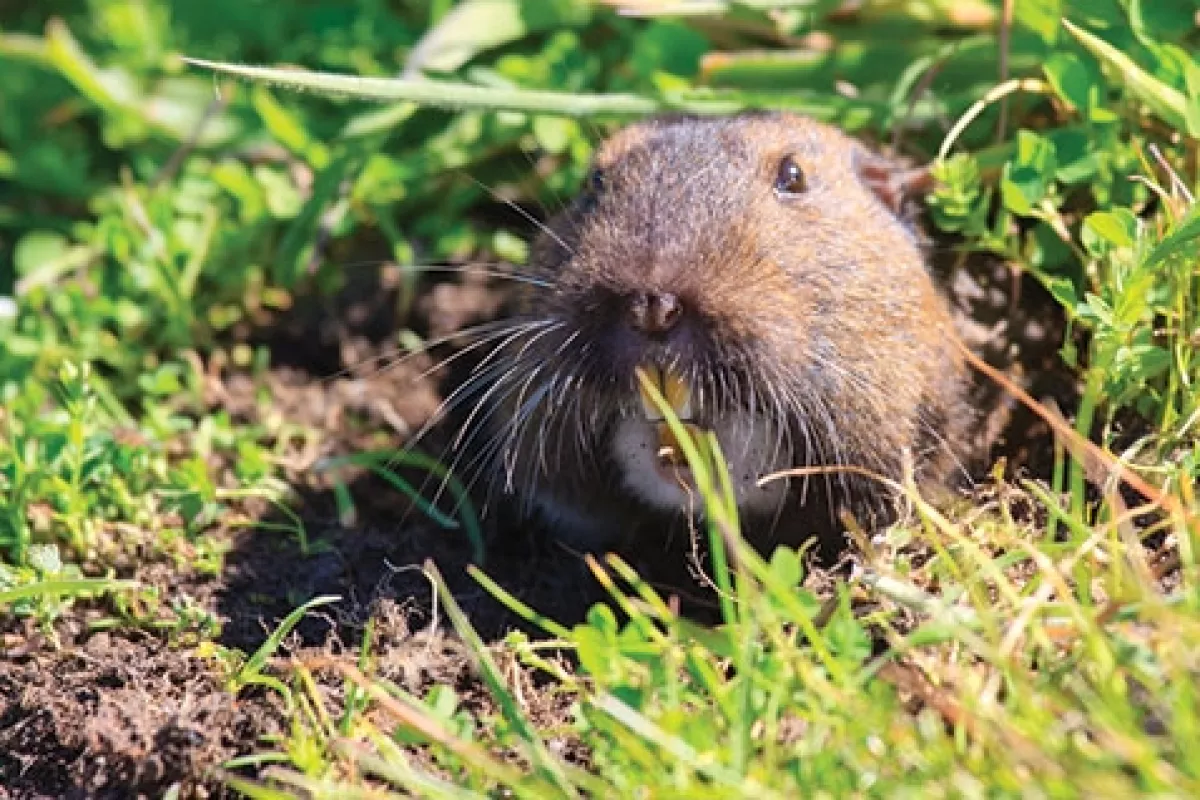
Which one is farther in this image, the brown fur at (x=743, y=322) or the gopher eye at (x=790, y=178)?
the gopher eye at (x=790, y=178)

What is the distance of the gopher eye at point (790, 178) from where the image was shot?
3.86m

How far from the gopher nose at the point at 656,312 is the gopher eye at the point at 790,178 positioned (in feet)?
2.34

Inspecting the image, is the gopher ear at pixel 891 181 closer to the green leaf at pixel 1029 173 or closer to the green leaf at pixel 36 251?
the green leaf at pixel 1029 173

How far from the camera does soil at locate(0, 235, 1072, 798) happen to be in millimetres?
3188

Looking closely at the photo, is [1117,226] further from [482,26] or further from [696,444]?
[482,26]

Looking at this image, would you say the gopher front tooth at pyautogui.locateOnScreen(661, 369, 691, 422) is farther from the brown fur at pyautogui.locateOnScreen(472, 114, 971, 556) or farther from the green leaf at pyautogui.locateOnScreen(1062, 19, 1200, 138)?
the green leaf at pyautogui.locateOnScreen(1062, 19, 1200, 138)

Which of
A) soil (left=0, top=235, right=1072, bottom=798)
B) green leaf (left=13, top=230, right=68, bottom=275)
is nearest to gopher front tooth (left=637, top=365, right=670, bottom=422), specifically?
soil (left=0, top=235, right=1072, bottom=798)

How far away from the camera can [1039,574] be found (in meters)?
3.00

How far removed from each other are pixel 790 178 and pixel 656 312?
82 centimetres

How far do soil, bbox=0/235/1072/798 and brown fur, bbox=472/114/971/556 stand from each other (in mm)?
312

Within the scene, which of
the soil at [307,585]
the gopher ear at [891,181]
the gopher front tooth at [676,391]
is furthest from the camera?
the gopher ear at [891,181]

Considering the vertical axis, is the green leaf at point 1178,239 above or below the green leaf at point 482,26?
below

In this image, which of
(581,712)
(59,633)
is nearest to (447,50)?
(59,633)

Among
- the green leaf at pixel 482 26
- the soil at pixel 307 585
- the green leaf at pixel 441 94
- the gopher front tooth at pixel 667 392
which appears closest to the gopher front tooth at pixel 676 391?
the gopher front tooth at pixel 667 392
